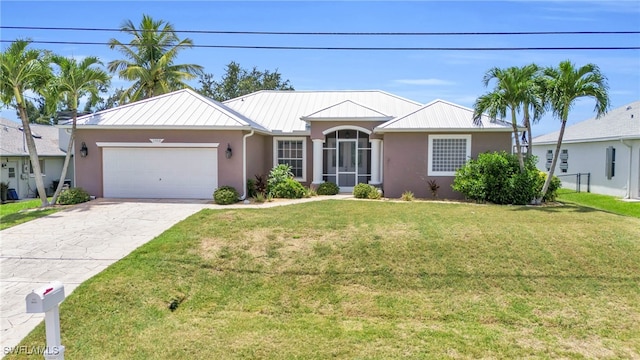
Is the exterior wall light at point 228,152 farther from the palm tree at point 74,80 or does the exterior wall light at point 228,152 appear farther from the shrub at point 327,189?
the palm tree at point 74,80

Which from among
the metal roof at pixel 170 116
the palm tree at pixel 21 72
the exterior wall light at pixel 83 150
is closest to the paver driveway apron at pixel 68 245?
the exterior wall light at pixel 83 150

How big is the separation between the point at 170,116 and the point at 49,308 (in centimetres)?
1299

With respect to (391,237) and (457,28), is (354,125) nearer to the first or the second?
(457,28)

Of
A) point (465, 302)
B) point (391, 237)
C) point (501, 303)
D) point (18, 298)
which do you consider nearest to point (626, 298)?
point (501, 303)

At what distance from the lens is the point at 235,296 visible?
7590 mm

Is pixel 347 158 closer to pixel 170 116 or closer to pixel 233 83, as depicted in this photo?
pixel 170 116

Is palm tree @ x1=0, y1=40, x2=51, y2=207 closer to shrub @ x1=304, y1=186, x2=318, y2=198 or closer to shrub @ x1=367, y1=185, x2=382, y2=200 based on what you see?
shrub @ x1=304, y1=186, x2=318, y2=198

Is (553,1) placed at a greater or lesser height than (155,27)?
lesser

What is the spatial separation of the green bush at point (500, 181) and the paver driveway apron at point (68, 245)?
30.6ft

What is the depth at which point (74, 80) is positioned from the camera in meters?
14.8

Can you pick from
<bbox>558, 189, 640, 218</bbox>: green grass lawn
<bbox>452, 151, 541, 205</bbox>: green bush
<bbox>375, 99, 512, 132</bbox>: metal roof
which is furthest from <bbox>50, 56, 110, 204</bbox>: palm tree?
<bbox>558, 189, 640, 218</bbox>: green grass lawn

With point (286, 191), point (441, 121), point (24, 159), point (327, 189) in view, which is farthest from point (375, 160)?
point (24, 159)

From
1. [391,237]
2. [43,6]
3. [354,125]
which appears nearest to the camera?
[391,237]

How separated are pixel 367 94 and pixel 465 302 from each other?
17.7 meters
